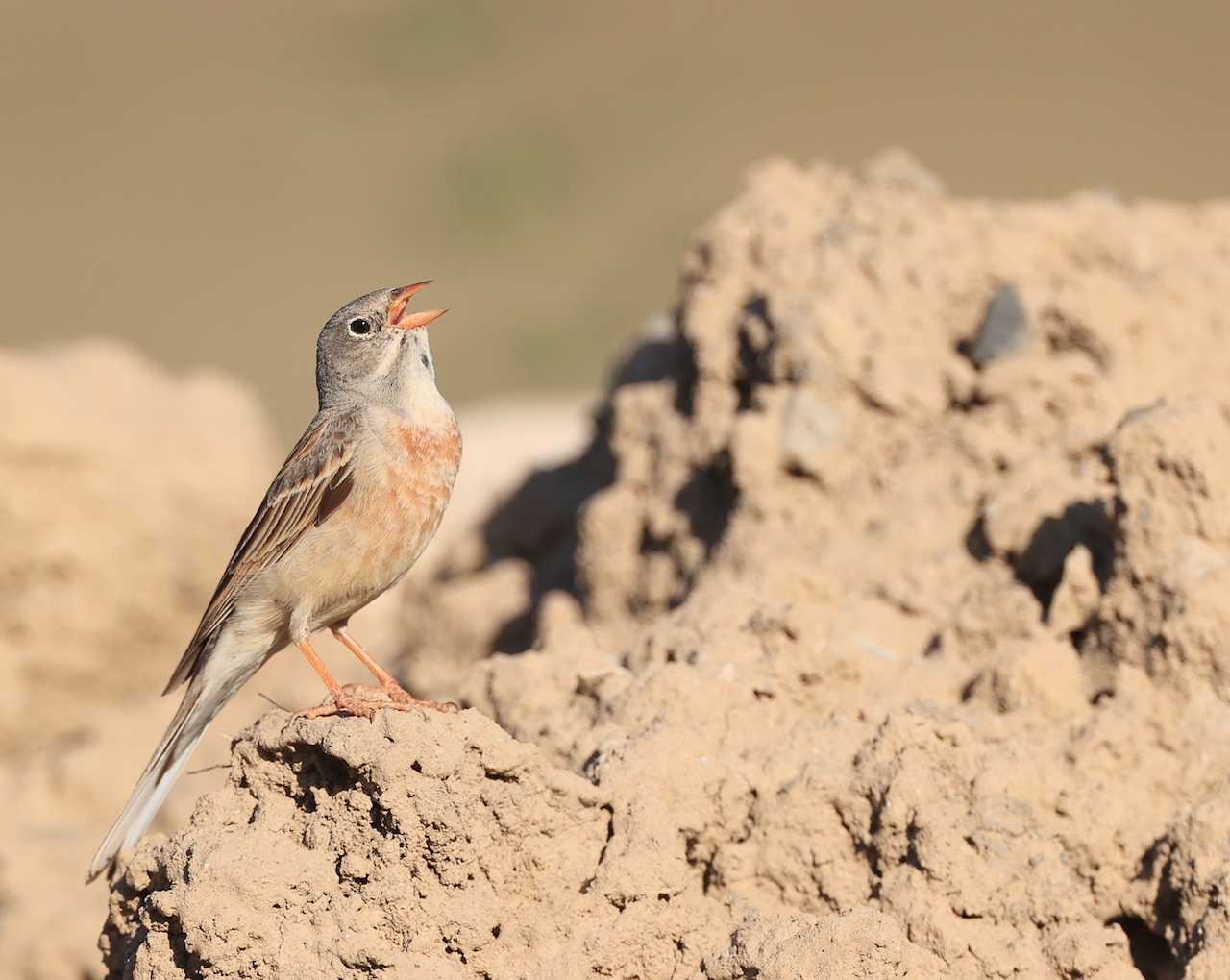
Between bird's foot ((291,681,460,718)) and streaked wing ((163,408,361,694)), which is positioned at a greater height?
streaked wing ((163,408,361,694))

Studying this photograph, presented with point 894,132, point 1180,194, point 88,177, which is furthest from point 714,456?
point 88,177

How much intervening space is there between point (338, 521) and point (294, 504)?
11.5 inches

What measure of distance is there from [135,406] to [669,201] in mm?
17583

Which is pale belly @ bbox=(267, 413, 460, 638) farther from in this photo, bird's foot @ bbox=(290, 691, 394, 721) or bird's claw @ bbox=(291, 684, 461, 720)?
bird's foot @ bbox=(290, 691, 394, 721)

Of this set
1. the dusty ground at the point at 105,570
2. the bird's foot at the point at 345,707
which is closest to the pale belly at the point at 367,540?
the bird's foot at the point at 345,707

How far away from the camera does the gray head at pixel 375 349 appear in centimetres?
514

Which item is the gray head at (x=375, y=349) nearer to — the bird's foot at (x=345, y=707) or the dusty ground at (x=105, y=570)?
the bird's foot at (x=345, y=707)

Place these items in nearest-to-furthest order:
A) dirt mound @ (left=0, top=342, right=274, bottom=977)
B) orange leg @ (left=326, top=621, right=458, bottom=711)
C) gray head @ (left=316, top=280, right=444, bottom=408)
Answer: orange leg @ (left=326, top=621, right=458, bottom=711)
gray head @ (left=316, top=280, right=444, bottom=408)
dirt mound @ (left=0, top=342, right=274, bottom=977)

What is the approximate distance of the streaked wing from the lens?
16.2ft

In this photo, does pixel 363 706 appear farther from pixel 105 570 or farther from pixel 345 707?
pixel 105 570

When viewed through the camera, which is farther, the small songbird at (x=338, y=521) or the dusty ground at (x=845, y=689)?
the small songbird at (x=338, y=521)

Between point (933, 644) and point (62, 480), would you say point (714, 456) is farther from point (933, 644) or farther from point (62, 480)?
point (62, 480)

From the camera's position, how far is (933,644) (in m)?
4.94

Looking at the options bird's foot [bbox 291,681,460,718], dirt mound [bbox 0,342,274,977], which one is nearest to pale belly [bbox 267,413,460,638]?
bird's foot [bbox 291,681,460,718]
